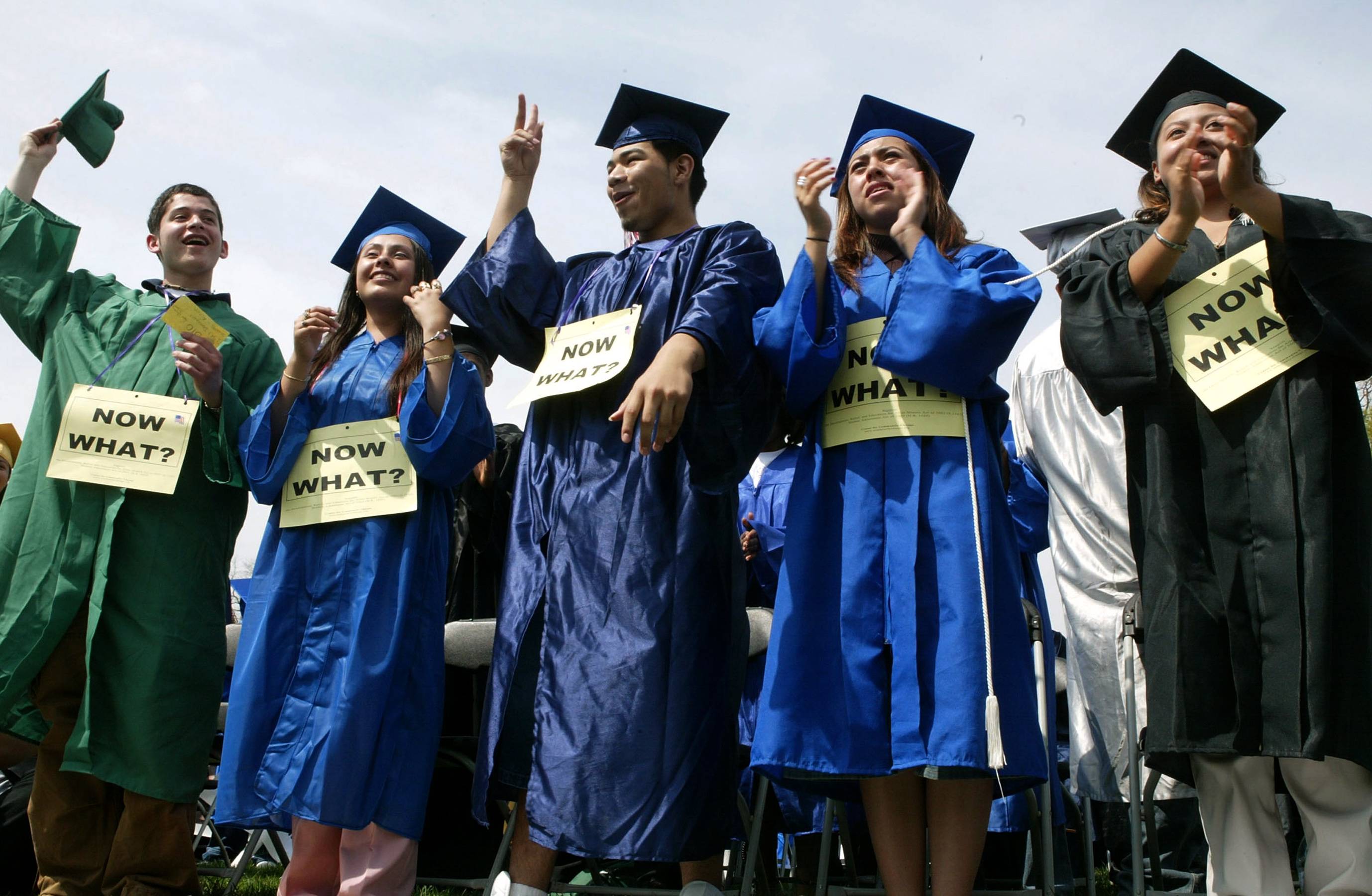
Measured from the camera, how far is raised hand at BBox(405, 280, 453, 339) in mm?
3473

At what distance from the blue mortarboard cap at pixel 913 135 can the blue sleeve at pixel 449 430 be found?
46.4 inches

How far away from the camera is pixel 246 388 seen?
4.17m

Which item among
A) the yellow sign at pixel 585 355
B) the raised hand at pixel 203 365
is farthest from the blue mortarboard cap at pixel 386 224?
the yellow sign at pixel 585 355

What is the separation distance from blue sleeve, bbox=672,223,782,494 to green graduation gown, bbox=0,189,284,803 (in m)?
1.75

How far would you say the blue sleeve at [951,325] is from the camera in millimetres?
2723

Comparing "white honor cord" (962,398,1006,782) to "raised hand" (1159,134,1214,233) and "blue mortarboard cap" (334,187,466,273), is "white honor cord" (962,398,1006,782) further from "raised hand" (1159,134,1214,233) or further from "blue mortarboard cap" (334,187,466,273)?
"blue mortarboard cap" (334,187,466,273)

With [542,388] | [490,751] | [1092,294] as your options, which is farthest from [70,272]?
[1092,294]

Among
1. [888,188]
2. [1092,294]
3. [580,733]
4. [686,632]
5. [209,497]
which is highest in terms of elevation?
[888,188]

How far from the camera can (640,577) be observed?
2.81 metres

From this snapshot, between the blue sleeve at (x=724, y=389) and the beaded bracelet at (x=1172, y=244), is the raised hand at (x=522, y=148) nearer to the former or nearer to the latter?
the blue sleeve at (x=724, y=389)

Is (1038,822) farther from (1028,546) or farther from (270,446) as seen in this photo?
(270,446)

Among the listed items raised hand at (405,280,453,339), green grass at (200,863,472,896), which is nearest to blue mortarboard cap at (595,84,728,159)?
raised hand at (405,280,453,339)

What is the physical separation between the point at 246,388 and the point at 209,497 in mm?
456

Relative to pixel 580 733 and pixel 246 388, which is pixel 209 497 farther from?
pixel 580 733
